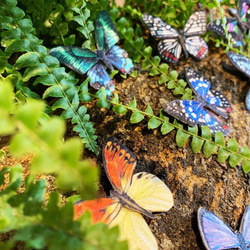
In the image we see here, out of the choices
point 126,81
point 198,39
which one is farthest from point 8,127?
point 198,39

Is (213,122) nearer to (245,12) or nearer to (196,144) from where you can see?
(196,144)

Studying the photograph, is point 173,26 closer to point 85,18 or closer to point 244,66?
point 244,66

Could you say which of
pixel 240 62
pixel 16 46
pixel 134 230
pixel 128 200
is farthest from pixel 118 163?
pixel 240 62

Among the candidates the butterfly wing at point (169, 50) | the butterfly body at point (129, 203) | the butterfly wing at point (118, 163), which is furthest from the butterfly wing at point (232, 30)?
the butterfly body at point (129, 203)

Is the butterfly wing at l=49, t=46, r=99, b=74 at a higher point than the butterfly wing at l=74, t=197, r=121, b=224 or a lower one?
higher

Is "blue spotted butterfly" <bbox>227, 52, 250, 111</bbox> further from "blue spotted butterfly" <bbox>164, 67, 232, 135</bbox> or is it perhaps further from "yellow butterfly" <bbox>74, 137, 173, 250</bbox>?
"yellow butterfly" <bbox>74, 137, 173, 250</bbox>

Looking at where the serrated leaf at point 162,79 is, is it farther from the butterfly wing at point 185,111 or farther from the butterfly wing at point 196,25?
the butterfly wing at point 196,25

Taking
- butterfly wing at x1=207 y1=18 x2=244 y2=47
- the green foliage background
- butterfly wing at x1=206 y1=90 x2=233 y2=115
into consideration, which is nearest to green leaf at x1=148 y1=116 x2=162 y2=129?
the green foliage background
